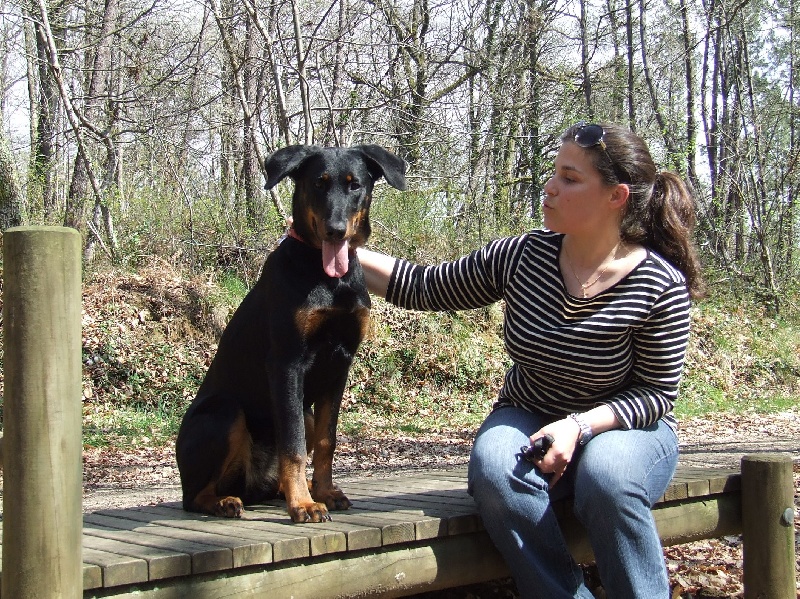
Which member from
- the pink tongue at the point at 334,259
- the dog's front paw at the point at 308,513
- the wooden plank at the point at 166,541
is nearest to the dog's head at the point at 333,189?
the pink tongue at the point at 334,259

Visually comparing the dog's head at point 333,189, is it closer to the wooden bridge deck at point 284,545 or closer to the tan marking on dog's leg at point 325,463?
the tan marking on dog's leg at point 325,463

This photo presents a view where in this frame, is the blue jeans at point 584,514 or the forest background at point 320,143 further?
the forest background at point 320,143

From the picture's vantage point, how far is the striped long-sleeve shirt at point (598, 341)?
290cm

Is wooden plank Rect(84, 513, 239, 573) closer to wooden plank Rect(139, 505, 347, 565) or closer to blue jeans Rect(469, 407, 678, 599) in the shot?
wooden plank Rect(139, 505, 347, 565)

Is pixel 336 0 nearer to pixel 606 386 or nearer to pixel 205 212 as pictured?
pixel 205 212

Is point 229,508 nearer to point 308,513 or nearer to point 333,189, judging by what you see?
point 308,513

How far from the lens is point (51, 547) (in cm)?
189

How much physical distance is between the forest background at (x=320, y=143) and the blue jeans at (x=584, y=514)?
5.60 meters

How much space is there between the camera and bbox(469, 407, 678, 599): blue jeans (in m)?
Answer: 2.66

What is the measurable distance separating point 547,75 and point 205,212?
612 cm

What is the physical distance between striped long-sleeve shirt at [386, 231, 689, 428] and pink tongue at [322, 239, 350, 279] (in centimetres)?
68

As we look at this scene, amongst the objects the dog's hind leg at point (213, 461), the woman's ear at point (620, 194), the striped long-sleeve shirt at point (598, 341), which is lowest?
the dog's hind leg at point (213, 461)

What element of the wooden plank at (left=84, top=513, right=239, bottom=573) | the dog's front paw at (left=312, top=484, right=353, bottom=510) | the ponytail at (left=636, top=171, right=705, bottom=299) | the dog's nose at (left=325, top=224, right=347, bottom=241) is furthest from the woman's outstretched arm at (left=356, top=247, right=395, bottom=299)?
the wooden plank at (left=84, top=513, right=239, bottom=573)

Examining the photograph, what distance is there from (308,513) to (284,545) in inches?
13.2
